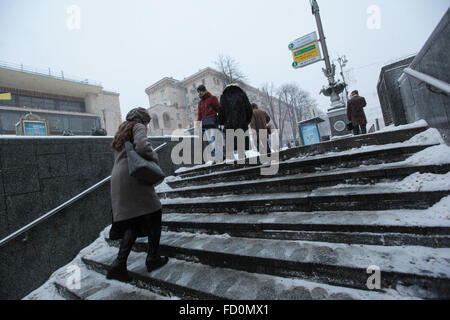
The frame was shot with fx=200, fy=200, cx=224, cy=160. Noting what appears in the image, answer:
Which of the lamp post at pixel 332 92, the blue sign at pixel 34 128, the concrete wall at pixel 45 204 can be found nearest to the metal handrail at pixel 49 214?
the concrete wall at pixel 45 204

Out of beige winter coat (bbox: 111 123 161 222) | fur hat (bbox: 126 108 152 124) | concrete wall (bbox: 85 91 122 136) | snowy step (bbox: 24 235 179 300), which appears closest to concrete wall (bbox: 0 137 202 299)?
snowy step (bbox: 24 235 179 300)

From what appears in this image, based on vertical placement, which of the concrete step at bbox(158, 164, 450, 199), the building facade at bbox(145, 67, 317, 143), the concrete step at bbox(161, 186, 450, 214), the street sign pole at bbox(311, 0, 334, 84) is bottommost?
the concrete step at bbox(161, 186, 450, 214)

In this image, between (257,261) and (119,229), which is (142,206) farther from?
(257,261)

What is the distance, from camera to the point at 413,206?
1926 millimetres

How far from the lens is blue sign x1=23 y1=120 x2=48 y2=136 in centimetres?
522

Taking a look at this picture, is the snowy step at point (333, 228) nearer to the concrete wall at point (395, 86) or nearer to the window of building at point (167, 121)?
the concrete wall at point (395, 86)

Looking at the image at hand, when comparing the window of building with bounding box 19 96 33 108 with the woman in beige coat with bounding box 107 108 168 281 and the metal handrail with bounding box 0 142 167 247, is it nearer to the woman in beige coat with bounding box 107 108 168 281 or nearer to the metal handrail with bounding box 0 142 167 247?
the metal handrail with bounding box 0 142 167 247

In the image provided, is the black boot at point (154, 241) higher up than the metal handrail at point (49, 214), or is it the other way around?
the metal handrail at point (49, 214)

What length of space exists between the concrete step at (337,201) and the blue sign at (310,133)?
8.84m

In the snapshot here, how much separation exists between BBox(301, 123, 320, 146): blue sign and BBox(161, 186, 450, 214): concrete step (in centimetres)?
884

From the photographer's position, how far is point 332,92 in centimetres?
991

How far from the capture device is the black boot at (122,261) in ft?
6.94

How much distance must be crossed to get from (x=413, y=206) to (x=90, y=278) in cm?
382
